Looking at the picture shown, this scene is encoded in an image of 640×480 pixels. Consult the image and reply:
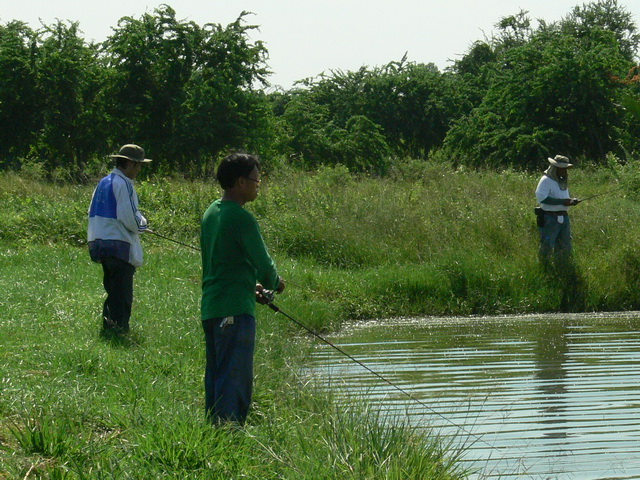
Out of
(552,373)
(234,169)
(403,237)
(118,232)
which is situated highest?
(234,169)

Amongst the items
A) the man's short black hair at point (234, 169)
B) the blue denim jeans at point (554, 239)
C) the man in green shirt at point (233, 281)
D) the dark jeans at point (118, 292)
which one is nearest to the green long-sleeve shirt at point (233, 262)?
the man in green shirt at point (233, 281)

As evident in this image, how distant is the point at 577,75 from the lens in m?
33.1

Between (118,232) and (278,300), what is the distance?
3.36 m

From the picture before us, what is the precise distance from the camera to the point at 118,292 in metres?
9.01

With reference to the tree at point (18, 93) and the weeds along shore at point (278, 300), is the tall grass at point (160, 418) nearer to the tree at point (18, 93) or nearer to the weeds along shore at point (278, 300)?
the weeds along shore at point (278, 300)

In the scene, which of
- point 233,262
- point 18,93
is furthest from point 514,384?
point 18,93

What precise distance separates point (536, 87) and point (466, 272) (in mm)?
20875

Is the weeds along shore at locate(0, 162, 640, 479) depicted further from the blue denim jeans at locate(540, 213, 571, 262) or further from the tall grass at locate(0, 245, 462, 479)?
the blue denim jeans at locate(540, 213, 571, 262)

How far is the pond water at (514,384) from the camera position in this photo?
A: 6.26 meters

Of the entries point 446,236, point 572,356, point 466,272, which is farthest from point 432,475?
point 446,236

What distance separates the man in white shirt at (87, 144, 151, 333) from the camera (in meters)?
8.86

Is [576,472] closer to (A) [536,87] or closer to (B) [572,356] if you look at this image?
(B) [572,356]

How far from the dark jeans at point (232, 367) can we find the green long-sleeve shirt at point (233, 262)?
0.24ft

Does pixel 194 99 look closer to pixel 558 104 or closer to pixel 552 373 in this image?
pixel 558 104
